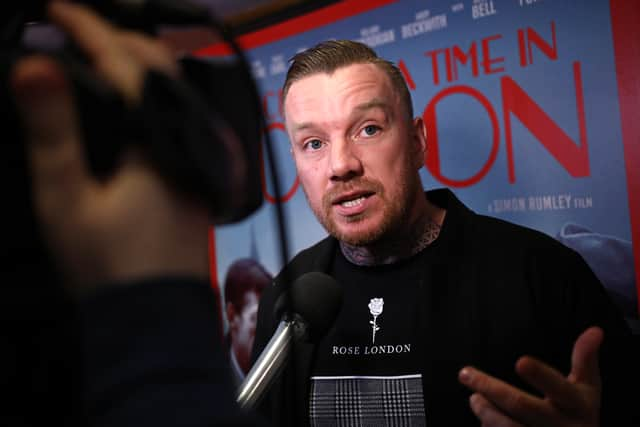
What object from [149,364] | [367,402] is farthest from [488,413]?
[149,364]

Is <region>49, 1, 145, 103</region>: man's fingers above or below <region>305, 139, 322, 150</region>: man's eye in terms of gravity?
below

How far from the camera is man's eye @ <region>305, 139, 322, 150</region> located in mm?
1418

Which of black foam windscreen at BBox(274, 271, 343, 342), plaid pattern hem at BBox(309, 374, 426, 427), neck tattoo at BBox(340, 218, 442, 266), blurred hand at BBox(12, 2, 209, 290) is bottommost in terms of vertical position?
plaid pattern hem at BBox(309, 374, 426, 427)

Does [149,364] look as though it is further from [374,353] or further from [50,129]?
[374,353]

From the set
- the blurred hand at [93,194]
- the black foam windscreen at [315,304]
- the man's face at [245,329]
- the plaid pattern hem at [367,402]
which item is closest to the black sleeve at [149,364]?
the blurred hand at [93,194]

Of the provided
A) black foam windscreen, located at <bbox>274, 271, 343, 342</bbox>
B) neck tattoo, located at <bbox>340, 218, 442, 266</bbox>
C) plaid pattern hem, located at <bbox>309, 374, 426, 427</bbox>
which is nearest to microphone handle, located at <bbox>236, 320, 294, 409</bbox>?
black foam windscreen, located at <bbox>274, 271, 343, 342</bbox>

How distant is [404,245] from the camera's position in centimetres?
142

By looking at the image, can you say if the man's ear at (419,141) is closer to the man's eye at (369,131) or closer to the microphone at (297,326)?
the man's eye at (369,131)

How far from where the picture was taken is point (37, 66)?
347 millimetres

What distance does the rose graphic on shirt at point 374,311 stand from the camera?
1.36 metres

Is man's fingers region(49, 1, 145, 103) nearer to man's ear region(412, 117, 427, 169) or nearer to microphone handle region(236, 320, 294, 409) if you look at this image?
microphone handle region(236, 320, 294, 409)

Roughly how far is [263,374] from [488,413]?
0.36m

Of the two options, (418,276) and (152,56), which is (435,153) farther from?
(152,56)

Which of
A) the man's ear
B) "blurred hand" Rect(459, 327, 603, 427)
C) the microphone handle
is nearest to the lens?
the microphone handle
